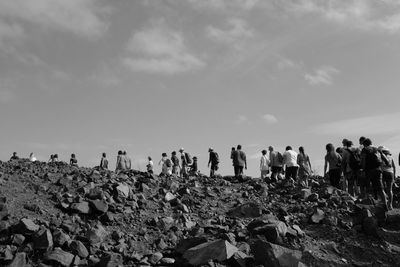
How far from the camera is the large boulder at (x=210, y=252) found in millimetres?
7930

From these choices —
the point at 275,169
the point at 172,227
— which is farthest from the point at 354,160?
A: the point at 172,227

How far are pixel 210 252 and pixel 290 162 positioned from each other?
385 inches

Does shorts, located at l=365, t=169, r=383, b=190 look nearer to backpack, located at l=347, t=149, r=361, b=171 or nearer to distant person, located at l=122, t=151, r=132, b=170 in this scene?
backpack, located at l=347, t=149, r=361, b=171

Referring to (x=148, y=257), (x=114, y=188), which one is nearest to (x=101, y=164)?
(x=114, y=188)

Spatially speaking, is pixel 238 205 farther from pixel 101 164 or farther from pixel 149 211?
pixel 101 164

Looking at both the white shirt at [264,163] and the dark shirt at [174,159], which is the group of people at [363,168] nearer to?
the white shirt at [264,163]

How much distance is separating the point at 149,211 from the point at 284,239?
3.95m

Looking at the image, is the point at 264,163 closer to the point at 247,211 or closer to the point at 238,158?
the point at 238,158

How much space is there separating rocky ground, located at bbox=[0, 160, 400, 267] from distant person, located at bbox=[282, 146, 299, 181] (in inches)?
114

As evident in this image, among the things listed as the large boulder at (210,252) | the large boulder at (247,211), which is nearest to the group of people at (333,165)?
the large boulder at (247,211)

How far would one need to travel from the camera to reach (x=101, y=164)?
2334 centimetres

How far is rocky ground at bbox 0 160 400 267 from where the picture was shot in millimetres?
8102

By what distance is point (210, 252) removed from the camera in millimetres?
8078

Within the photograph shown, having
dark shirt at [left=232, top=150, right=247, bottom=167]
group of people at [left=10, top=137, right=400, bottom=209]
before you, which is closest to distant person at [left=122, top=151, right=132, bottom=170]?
group of people at [left=10, top=137, right=400, bottom=209]
